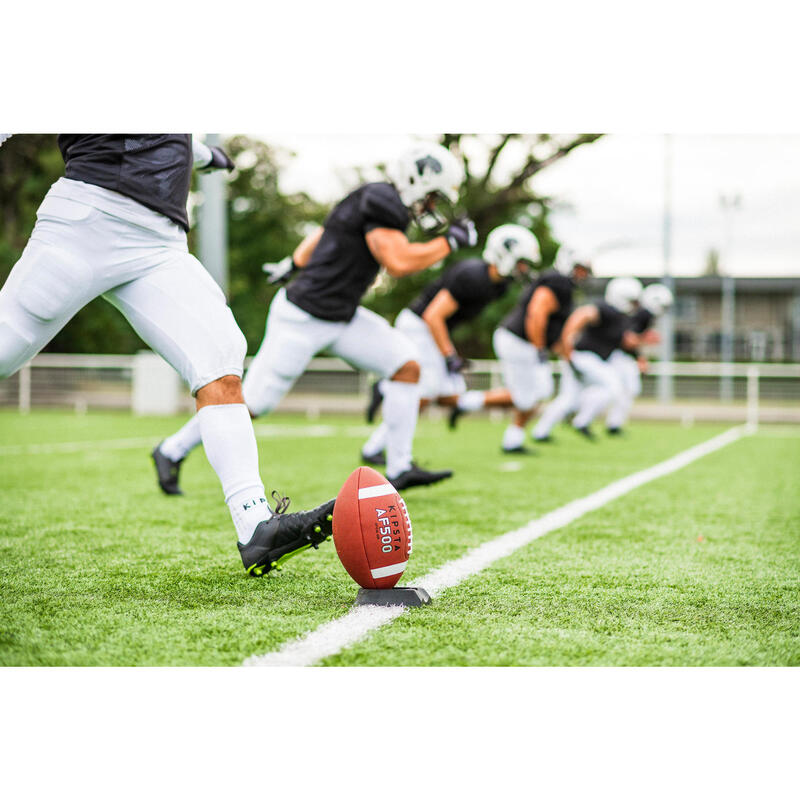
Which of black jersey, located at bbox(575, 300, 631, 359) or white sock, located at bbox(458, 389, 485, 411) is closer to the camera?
white sock, located at bbox(458, 389, 485, 411)

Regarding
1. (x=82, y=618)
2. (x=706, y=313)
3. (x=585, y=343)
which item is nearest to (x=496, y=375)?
(x=585, y=343)

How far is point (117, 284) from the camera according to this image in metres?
2.90

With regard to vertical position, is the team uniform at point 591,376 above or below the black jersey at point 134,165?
below

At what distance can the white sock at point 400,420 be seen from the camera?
16.5ft

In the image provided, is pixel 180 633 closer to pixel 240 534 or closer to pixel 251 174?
pixel 240 534

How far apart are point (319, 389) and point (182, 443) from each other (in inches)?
444

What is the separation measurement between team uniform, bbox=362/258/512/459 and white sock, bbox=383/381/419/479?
7.86 ft

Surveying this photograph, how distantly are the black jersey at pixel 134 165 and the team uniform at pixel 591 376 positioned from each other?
746cm

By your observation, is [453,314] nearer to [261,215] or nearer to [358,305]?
[358,305]

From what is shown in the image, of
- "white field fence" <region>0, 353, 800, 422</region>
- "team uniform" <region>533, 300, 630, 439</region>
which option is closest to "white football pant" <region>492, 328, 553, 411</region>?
"team uniform" <region>533, 300, 630, 439</region>

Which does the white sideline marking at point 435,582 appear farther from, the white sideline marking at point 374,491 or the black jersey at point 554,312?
the black jersey at point 554,312

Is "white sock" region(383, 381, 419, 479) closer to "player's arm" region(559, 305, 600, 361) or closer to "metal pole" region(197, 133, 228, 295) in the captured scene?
"player's arm" region(559, 305, 600, 361)

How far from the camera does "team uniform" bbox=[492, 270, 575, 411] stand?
8.66 meters

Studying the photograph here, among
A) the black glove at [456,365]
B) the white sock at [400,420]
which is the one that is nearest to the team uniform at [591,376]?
the black glove at [456,365]
